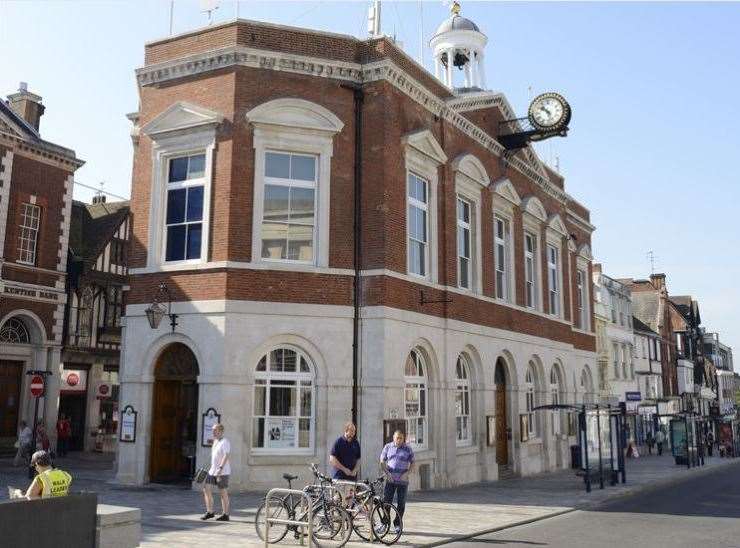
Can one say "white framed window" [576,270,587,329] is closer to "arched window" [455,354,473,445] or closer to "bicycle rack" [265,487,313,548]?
"arched window" [455,354,473,445]

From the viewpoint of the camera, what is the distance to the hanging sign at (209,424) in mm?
16558

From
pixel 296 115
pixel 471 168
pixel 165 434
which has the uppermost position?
pixel 471 168

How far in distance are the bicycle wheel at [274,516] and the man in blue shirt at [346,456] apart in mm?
1582

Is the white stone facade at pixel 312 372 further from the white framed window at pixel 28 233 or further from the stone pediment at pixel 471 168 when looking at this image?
the white framed window at pixel 28 233

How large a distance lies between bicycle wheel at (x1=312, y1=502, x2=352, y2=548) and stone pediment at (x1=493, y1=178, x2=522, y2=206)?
607 inches

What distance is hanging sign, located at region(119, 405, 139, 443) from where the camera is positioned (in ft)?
58.7

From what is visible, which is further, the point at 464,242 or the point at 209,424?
the point at 464,242

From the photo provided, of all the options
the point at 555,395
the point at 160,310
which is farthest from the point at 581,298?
the point at 160,310

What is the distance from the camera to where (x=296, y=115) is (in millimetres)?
18203

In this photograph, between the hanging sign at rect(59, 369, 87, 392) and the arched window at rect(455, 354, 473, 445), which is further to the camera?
the hanging sign at rect(59, 369, 87, 392)

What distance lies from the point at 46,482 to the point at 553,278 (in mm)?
24953

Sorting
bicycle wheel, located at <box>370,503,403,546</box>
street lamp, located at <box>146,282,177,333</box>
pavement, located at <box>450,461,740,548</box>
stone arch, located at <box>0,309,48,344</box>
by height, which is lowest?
pavement, located at <box>450,461,740,548</box>

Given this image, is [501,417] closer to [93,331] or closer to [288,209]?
[288,209]

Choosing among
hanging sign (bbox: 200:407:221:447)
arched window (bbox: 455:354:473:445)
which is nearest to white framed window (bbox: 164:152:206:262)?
hanging sign (bbox: 200:407:221:447)
